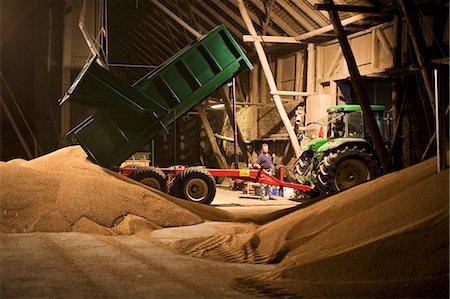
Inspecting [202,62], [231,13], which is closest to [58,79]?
[231,13]

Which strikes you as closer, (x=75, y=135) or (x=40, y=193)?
(x=40, y=193)

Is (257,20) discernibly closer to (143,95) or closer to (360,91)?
(143,95)

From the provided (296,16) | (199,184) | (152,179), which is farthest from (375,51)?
(152,179)

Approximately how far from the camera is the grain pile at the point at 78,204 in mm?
→ 8633

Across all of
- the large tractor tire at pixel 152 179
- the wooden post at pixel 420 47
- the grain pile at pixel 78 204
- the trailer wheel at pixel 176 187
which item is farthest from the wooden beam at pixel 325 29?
the grain pile at pixel 78 204

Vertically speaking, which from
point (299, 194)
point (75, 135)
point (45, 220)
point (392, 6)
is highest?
point (392, 6)

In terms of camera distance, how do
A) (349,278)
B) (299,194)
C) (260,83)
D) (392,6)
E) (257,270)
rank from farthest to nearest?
1. (260,83)
2. (299,194)
3. (392,6)
4. (257,270)
5. (349,278)

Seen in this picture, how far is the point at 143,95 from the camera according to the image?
1180 cm

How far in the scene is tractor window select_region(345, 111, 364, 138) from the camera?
13.9 m

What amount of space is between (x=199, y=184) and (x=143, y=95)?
9.28 feet

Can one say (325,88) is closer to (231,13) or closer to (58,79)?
(231,13)

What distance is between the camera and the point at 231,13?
1891 cm

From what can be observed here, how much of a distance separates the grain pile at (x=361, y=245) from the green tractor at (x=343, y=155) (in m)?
5.06

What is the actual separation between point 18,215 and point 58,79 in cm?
1121
